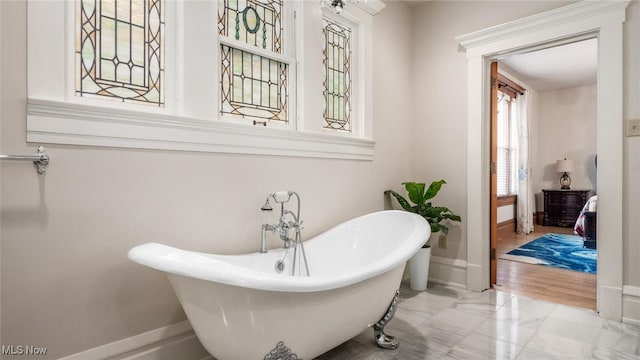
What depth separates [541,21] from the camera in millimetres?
2643

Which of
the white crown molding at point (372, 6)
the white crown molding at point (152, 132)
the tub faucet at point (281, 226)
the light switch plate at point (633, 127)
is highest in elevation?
the white crown molding at point (372, 6)

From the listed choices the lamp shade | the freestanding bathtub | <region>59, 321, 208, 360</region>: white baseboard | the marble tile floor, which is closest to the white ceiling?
the lamp shade

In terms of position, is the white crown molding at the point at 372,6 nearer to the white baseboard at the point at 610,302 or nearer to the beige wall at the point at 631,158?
the beige wall at the point at 631,158

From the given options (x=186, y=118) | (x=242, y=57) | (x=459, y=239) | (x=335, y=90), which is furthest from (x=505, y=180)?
(x=186, y=118)

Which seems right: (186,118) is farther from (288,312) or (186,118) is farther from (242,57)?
(288,312)

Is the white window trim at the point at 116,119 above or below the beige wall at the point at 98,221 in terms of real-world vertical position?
above

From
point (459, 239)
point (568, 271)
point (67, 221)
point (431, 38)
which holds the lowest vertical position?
point (568, 271)

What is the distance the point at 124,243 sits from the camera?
1.59 metres

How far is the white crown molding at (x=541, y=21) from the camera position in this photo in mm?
2381

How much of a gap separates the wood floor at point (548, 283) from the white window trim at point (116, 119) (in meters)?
2.36

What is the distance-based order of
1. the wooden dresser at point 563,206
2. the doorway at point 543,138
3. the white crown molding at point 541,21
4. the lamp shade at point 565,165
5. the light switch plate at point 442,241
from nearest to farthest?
the white crown molding at point 541,21 < the light switch plate at point 442,241 < the doorway at point 543,138 < the wooden dresser at point 563,206 < the lamp shade at point 565,165

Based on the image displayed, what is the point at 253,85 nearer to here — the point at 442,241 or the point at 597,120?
the point at 442,241

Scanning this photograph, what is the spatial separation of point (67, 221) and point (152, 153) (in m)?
0.46

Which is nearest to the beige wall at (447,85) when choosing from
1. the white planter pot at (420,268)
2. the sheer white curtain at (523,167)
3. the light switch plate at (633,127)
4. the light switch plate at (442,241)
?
the light switch plate at (442,241)
